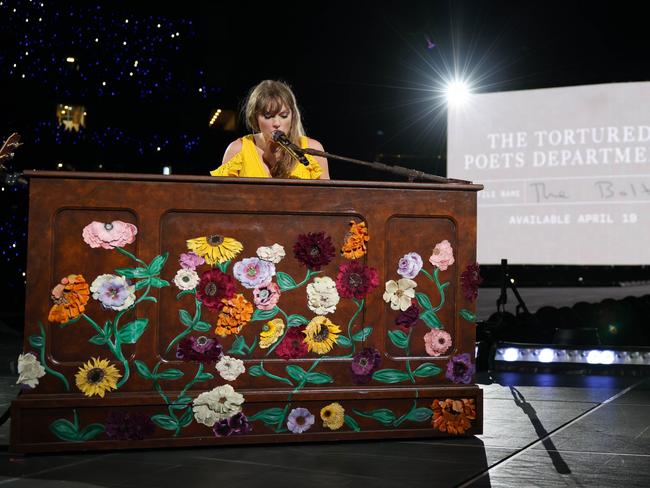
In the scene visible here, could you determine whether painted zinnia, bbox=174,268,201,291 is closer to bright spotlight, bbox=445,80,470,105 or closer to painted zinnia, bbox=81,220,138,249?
painted zinnia, bbox=81,220,138,249

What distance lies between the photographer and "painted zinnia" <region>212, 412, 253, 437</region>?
9.65 feet

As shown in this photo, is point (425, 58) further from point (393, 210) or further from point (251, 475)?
point (251, 475)

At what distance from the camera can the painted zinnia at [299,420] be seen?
301 cm

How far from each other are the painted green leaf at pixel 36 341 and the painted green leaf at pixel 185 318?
482mm

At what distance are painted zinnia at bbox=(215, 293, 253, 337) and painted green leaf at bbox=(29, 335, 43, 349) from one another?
0.61 m

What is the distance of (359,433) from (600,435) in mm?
946

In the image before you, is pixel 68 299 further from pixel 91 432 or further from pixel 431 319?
pixel 431 319

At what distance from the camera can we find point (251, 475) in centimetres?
245

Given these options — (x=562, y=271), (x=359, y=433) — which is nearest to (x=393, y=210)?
(x=359, y=433)

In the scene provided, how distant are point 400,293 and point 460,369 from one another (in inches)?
15.3

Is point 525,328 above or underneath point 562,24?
underneath

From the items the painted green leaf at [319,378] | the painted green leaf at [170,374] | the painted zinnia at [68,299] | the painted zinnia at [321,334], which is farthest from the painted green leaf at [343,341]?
the painted zinnia at [68,299]

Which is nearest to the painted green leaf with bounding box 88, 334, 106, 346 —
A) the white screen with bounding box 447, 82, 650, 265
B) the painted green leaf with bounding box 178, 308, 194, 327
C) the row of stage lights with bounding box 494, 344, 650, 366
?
the painted green leaf with bounding box 178, 308, 194, 327

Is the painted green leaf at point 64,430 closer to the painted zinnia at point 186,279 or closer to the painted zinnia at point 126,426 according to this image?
the painted zinnia at point 126,426
